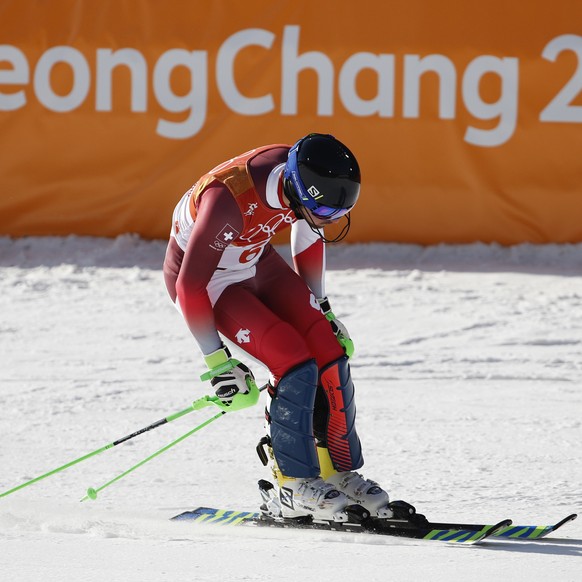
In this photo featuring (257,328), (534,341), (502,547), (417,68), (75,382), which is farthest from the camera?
(417,68)

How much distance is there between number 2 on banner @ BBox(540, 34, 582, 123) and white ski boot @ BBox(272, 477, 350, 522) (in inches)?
211

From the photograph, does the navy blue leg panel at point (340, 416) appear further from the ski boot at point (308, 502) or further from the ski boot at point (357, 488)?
the ski boot at point (308, 502)

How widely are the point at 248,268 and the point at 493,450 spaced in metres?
1.48

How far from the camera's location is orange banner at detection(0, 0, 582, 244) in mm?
8930

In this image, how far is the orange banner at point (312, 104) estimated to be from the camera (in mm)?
8930

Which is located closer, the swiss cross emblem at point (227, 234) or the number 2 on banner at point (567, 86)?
the swiss cross emblem at point (227, 234)

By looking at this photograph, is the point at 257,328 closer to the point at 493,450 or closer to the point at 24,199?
the point at 493,450

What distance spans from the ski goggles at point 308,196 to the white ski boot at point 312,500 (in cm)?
95

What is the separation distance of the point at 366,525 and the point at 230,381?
712 millimetres

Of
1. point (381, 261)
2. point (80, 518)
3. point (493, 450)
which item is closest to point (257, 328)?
point (80, 518)

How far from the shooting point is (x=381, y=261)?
8977 mm

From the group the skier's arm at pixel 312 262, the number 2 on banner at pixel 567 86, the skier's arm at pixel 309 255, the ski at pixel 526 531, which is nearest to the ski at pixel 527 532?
the ski at pixel 526 531

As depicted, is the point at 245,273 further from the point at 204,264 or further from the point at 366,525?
the point at 366,525

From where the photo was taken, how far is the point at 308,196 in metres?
4.11
